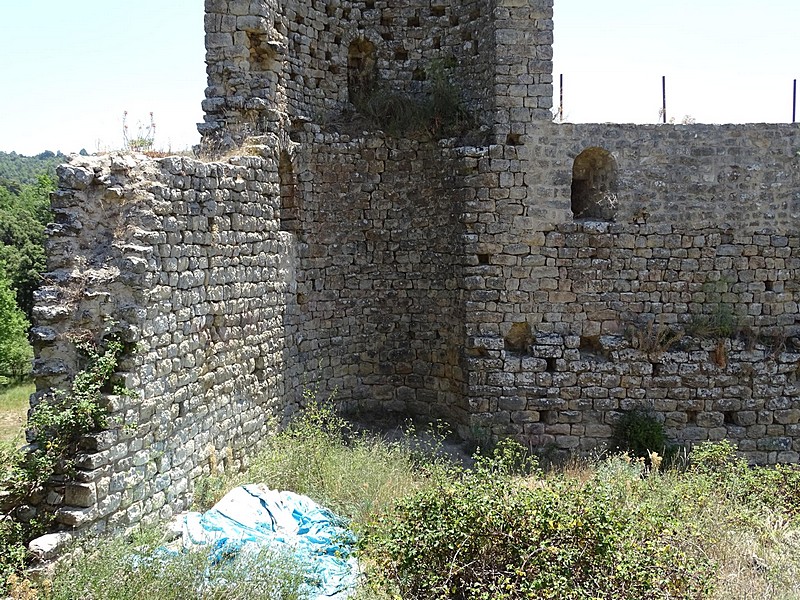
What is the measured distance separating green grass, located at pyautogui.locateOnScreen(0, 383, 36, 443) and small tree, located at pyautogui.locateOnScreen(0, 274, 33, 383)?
470 millimetres

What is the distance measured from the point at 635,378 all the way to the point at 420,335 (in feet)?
10.3

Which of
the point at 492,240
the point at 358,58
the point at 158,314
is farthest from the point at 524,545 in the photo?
the point at 358,58

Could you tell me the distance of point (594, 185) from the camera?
34.7 ft

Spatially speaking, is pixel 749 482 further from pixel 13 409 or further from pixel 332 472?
pixel 13 409

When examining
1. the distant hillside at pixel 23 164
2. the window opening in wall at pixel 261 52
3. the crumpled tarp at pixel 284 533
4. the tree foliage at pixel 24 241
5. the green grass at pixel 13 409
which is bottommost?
the green grass at pixel 13 409

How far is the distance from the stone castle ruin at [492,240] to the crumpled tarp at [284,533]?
76.3 inches

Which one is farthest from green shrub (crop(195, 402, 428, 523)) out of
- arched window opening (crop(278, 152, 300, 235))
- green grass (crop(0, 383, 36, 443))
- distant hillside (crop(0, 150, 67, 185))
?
distant hillside (crop(0, 150, 67, 185))

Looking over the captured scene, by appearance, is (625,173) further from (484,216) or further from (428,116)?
(428,116)

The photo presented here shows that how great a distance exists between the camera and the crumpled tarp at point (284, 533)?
5.84 metres

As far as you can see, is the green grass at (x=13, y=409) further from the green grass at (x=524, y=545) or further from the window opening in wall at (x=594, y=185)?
the window opening in wall at (x=594, y=185)

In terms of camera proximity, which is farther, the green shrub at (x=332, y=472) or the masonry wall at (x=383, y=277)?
the masonry wall at (x=383, y=277)

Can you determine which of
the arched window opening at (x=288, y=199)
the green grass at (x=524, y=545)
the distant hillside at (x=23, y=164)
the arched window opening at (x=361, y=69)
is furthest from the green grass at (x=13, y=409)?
the distant hillside at (x=23, y=164)

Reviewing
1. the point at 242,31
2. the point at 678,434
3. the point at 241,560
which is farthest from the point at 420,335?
the point at 241,560

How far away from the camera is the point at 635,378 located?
10.0 meters
